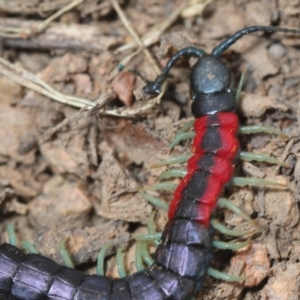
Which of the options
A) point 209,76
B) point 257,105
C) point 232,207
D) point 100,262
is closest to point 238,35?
point 209,76

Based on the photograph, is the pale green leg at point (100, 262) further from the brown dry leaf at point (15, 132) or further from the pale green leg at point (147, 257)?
the brown dry leaf at point (15, 132)

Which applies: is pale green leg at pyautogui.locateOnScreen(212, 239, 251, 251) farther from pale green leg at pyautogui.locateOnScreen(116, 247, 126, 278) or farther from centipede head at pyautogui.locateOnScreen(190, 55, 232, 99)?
centipede head at pyautogui.locateOnScreen(190, 55, 232, 99)

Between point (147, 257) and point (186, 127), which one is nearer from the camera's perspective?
point (147, 257)

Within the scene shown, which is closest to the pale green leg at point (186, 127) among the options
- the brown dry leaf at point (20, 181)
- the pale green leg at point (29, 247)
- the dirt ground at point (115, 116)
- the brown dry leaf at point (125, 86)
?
the dirt ground at point (115, 116)

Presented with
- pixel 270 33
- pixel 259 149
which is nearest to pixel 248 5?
pixel 270 33

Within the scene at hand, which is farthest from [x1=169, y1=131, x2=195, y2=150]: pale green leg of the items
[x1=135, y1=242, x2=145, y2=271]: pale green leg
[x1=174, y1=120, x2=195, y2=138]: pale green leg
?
[x1=135, y1=242, x2=145, y2=271]: pale green leg

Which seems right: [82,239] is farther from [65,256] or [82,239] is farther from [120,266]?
[120,266]

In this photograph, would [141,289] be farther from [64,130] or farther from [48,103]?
[48,103]
